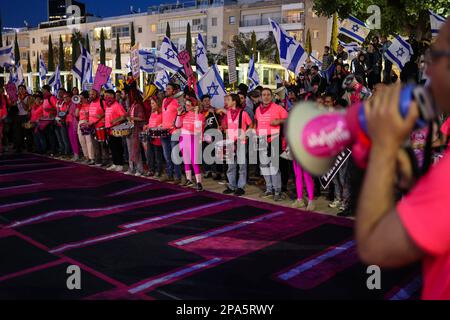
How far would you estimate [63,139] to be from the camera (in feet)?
40.8

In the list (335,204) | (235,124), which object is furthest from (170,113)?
(335,204)

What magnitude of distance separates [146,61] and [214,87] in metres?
4.65

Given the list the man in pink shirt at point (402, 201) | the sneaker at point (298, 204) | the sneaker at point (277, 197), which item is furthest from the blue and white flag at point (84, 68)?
the man in pink shirt at point (402, 201)

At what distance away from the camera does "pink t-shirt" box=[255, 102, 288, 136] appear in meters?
7.59

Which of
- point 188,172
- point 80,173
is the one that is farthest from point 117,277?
point 80,173

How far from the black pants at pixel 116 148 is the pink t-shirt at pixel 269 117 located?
4.22m

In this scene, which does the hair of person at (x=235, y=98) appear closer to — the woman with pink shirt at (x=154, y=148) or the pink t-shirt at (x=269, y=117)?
the pink t-shirt at (x=269, y=117)

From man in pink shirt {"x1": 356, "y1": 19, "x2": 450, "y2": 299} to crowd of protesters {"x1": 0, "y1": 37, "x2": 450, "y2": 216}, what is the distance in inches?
157

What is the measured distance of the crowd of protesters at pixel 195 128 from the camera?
7.69 meters

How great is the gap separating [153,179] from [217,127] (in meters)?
1.84

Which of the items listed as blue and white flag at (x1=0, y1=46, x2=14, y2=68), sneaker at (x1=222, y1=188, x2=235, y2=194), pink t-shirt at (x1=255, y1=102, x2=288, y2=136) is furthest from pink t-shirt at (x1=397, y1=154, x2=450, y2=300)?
blue and white flag at (x1=0, y1=46, x2=14, y2=68)

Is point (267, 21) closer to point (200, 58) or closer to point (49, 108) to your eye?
point (200, 58)

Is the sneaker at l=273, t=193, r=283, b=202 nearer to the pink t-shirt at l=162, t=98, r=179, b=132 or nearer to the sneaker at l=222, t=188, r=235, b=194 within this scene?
the sneaker at l=222, t=188, r=235, b=194

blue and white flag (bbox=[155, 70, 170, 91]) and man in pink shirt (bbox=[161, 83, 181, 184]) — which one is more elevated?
blue and white flag (bbox=[155, 70, 170, 91])
